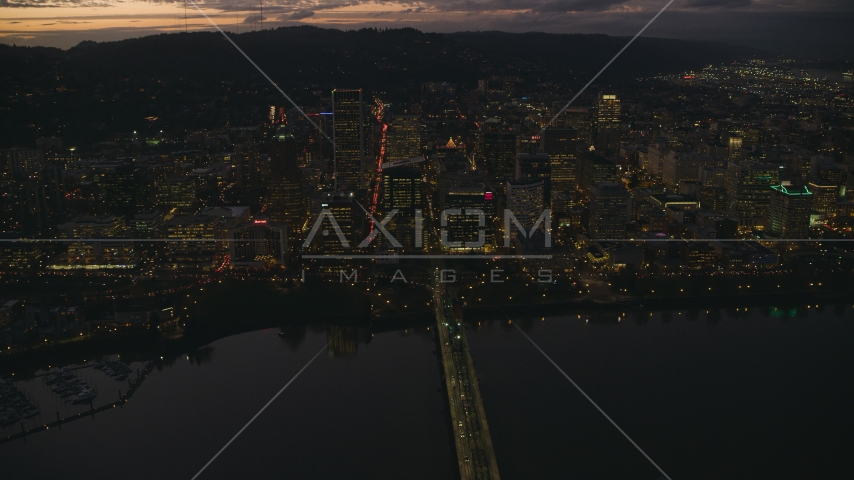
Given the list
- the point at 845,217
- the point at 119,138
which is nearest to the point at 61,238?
the point at 119,138

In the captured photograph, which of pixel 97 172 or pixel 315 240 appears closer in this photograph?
pixel 315 240

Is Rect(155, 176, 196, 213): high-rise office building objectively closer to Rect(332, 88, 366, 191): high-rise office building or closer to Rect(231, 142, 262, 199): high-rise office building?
Rect(231, 142, 262, 199): high-rise office building

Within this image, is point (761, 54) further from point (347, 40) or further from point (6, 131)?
point (6, 131)

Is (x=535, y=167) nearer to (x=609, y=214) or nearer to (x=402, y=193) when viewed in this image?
(x=609, y=214)

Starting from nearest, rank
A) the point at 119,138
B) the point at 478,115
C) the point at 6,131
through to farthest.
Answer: the point at 6,131 < the point at 119,138 < the point at 478,115

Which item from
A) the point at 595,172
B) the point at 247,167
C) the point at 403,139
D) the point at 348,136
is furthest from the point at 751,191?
the point at 247,167

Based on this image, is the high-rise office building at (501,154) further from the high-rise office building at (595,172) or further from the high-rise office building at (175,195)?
the high-rise office building at (175,195)
